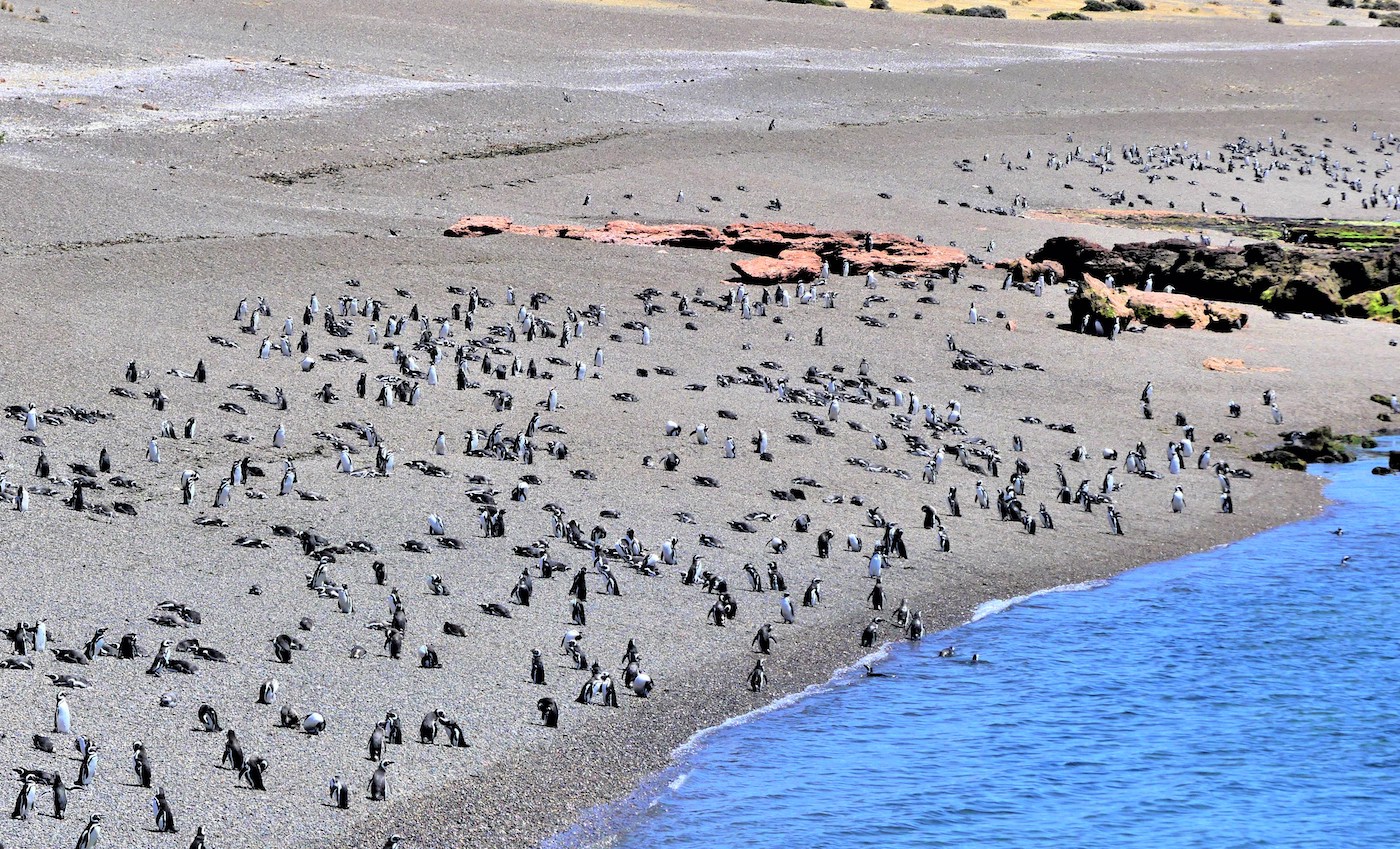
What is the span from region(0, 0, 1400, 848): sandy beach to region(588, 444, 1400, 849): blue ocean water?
0.70m

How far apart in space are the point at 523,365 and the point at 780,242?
1097 cm

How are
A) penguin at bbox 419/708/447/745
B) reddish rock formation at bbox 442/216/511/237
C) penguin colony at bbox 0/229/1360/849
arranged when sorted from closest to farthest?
penguin colony at bbox 0/229/1360/849
penguin at bbox 419/708/447/745
reddish rock formation at bbox 442/216/511/237

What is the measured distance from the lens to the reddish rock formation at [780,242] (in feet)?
122

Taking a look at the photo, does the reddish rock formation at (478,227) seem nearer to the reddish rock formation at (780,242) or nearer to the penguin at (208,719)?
the reddish rock formation at (780,242)

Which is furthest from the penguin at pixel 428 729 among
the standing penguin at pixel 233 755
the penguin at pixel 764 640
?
the penguin at pixel 764 640

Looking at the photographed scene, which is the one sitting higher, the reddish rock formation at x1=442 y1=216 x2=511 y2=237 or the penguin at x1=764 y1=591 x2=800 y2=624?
the reddish rock formation at x1=442 y1=216 x2=511 y2=237

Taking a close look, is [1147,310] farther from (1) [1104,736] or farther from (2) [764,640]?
(2) [764,640]

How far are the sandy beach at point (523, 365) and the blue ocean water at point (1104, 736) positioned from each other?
70cm

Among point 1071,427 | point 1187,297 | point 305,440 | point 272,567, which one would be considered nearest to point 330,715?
point 272,567

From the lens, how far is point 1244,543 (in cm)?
2330

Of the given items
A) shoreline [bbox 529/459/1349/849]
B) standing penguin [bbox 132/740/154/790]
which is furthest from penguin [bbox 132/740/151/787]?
shoreline [bbox 529/459/1349/849]

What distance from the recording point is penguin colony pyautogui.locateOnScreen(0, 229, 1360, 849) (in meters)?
14.4

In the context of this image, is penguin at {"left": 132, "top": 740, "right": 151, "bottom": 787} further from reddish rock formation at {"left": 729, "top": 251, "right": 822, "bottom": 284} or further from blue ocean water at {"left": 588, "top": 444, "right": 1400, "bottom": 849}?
reddish rock formation at {"left": 729, "top": 251, "right": 822, "bottom": 284}

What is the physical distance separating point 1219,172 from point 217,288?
33.5 m
